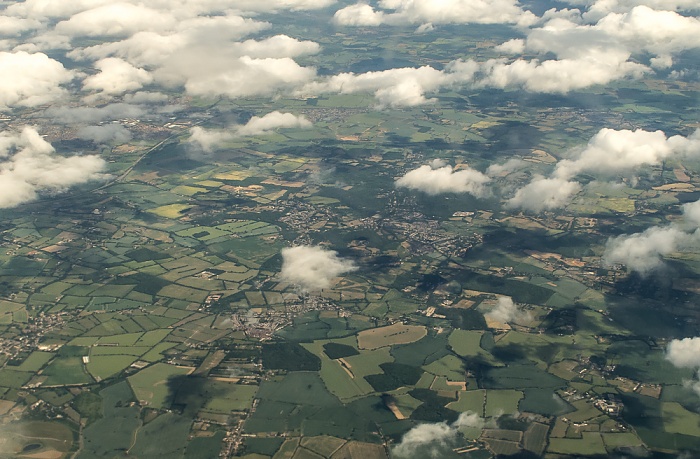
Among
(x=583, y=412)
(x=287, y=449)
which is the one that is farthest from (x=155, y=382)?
(x=583, y=412)

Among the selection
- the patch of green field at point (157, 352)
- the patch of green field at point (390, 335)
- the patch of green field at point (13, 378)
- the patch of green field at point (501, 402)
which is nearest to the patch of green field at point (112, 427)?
the patch of green field at point (157, 352)

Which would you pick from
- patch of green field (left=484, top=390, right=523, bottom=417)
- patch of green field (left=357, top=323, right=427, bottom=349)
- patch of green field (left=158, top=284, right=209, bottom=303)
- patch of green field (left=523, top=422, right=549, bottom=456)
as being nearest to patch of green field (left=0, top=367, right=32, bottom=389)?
patch of green field (left=158, top=284, right=209, bottom=303)

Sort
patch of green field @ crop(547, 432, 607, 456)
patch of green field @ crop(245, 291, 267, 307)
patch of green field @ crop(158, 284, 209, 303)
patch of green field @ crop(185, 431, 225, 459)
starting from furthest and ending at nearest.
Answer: patch of green field @ crop(158, 284, 209, 303) → patch of green field @ crop(245, 291, 267, 307) → patch of green field @ crop(185, 431, 225, 459) → patch of green field @ crop(547, 432, 607, 456)

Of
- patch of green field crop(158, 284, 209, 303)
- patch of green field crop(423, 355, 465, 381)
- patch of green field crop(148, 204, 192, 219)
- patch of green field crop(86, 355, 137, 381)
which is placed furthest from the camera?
patch of green field crop(148, 204, 192, 219)

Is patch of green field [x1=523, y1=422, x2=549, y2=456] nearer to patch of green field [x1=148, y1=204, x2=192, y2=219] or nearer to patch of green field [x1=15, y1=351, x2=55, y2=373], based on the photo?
patch of green field [x1=15, y1=351, x2=55, y2=373]

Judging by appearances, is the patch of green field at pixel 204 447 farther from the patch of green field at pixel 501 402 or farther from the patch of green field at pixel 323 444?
the patch of green field at pixel 501 402

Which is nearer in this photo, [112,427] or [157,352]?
[112,427]

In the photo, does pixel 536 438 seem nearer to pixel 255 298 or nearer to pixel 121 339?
pixel 255 298
